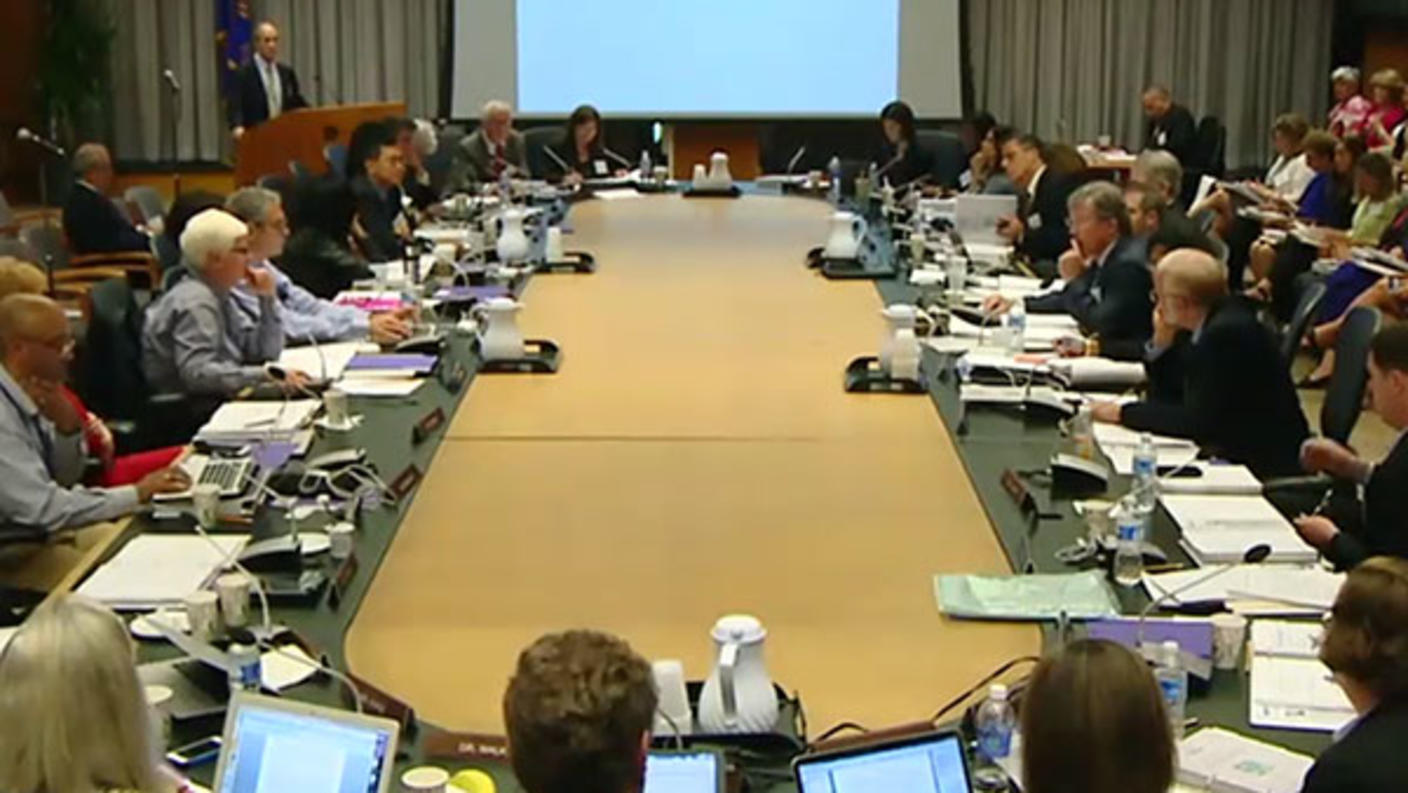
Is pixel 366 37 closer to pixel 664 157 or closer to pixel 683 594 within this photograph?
pixel 664 157

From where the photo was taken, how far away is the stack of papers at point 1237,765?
7.97 feet

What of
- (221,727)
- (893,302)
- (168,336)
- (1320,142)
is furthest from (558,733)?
(1320,142)

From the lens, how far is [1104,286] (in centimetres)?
578

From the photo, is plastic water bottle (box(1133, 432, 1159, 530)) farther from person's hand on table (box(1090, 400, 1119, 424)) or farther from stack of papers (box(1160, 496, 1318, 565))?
person's hand on table (box(1090, 400, 1119, 424))

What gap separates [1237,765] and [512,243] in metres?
4.93

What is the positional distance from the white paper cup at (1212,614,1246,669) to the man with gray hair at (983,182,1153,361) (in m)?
2.44

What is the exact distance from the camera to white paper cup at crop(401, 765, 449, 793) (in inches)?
90.0

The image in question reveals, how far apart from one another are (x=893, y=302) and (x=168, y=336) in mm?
2563

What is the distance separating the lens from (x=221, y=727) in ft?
8.61

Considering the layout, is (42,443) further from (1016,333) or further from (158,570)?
(1016,333)

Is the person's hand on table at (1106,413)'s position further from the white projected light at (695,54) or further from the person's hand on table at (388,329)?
the white projected light at (695,54)

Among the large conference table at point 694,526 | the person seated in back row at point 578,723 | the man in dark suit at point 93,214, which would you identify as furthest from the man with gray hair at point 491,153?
the person seated in back row at point 578,723

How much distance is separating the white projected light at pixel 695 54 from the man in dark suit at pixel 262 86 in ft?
5.00

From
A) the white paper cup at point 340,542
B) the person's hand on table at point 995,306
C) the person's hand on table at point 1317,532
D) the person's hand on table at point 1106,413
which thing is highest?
the person's hand on table at point 995,306
